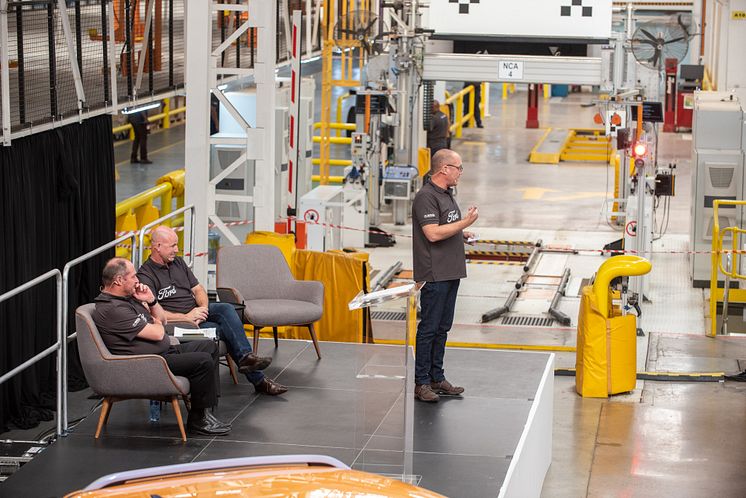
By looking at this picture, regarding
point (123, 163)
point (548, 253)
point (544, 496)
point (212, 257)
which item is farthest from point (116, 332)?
point (123, 163)

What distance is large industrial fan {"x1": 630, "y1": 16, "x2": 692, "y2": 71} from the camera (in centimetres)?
1339

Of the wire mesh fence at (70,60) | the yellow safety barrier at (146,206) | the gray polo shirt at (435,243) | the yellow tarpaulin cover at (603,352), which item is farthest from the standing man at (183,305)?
the yellow safety barrier at (146,206)

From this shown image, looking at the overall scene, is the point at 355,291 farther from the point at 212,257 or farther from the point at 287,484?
the point at 287,484

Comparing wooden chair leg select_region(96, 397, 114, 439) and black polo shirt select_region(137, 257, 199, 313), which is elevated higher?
black polo shirt select_region(137, 257, 199, 313)

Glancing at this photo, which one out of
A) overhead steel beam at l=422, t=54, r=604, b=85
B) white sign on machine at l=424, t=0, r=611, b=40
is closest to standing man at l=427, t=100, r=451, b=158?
white sign on machine at l=424, t=0, r=611, b=40

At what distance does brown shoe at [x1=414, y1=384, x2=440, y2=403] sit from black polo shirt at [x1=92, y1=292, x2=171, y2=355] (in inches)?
65.8

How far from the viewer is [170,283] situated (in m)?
7.73

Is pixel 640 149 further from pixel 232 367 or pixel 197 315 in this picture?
pixel 197 315

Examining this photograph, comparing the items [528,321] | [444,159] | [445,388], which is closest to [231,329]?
[445,388]

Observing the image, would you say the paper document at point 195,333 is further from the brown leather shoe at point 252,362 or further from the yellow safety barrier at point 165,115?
the yellow safety barrier at point 165,115

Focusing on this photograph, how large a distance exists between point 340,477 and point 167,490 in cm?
49

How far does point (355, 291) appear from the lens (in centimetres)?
1048

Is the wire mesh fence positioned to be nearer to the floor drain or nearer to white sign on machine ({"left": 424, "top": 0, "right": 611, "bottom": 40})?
white sign on machine ({"left": 424, "top": 0, "right": 611, "bottom": 40})

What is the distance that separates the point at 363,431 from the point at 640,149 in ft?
23.5
